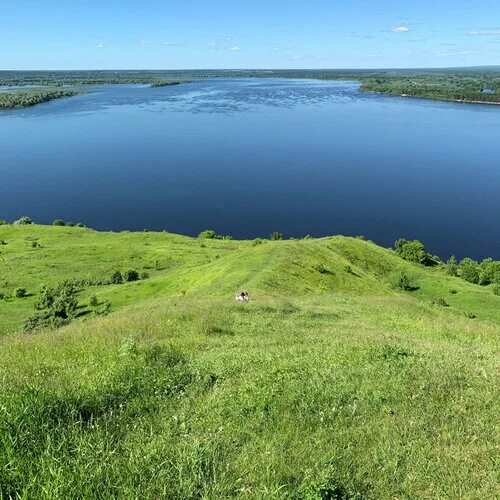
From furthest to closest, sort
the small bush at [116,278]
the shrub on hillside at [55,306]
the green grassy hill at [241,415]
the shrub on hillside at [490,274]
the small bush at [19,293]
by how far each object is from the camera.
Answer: the shrub on hillside at [490,274] < the small bush at [116,278] < the small bush at [19,293] < the shrub on hillside at [55,306] < the green grassy hill at [241,415]

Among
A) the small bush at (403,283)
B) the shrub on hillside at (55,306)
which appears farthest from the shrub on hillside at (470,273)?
the shrub on hillside at (55,306)

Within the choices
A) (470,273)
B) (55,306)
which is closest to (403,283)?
(470,273)

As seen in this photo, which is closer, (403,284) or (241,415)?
(241,415)

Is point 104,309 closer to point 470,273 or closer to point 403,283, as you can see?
point 403,283

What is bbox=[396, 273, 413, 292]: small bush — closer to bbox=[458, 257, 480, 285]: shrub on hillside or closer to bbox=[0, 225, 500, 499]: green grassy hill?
bbox=[458, 257, 480, 285]: shrub on hillside

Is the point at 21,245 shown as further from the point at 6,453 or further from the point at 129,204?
the point at 6,453

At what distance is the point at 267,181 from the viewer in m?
133

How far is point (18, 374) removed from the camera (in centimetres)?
966

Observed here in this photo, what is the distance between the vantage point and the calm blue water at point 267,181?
108438 millimetres

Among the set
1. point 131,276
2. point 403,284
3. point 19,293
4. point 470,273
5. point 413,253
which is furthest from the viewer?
point 413,253

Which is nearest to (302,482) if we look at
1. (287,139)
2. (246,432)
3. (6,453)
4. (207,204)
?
(246,432)

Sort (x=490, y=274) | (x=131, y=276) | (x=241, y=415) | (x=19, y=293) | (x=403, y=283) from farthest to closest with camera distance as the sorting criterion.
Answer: (x=490, y=274)
(x=131, y=276)
(x=403, y=283)
(x=19, y=293)
(x=241, y=415)

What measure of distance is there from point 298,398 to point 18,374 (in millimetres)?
5804

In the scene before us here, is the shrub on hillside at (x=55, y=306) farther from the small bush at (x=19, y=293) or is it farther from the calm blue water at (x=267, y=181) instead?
the calm blue water at (x=267, y=181)
